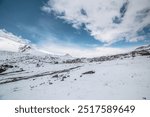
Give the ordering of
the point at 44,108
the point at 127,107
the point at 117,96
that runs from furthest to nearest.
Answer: the point at 117,96 < the point at 44,108 < the point at 127,107

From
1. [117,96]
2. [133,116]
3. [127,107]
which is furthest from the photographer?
[117,96]

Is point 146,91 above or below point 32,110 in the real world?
above

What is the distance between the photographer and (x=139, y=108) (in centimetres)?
841

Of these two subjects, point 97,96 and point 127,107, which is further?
point 97,96

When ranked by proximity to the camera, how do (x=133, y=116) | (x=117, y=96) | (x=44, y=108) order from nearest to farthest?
1. (x=133, y=116)
2. (x=44, y=108)
3. (x=117, y=96)

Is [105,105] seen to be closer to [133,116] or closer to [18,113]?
[133,116]

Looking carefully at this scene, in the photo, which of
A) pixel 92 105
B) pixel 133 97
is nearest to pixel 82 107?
pixel 92 105

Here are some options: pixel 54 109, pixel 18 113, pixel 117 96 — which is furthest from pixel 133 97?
pixel 18 113

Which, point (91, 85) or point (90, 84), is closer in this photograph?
point (91, 85)

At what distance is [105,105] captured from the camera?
887 cm

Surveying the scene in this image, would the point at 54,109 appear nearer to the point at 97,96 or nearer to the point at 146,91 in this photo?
the point at 97,96

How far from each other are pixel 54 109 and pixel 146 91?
25.4 feet

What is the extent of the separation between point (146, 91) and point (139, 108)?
2590mm

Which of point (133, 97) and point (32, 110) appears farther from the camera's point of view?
point (133, 97)
